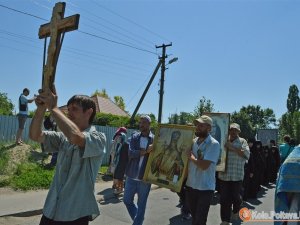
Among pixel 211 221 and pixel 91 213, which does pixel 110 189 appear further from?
pixel 91 213

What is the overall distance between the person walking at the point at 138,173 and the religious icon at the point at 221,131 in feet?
5.50

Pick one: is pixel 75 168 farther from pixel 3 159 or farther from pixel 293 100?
pixel 293 100

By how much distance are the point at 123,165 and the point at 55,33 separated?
7.40 m

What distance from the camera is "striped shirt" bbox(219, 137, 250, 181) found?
7.10m

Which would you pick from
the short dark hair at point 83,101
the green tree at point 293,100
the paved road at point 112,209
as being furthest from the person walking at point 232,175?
the green tree at point 293,100

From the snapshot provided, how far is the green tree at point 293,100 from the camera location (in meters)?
88.4

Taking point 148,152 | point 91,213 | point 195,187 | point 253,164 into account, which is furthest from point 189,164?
point 253,164

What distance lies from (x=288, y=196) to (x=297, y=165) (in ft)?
1.05

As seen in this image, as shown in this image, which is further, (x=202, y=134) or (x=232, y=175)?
(x=232, y=175)

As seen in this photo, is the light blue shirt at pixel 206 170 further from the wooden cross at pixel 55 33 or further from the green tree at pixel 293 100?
the green tree at pixel 293 100

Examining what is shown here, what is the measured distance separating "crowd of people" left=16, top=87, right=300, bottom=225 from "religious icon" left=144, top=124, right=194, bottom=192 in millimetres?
70

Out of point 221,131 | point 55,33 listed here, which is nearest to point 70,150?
point 55,33

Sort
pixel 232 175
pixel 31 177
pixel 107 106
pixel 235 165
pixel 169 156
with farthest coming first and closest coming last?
pixel 107 106
pixel 31 177
pixel 235 165
pixel 232 175
pixel 169 156

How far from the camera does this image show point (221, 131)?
7.32m
